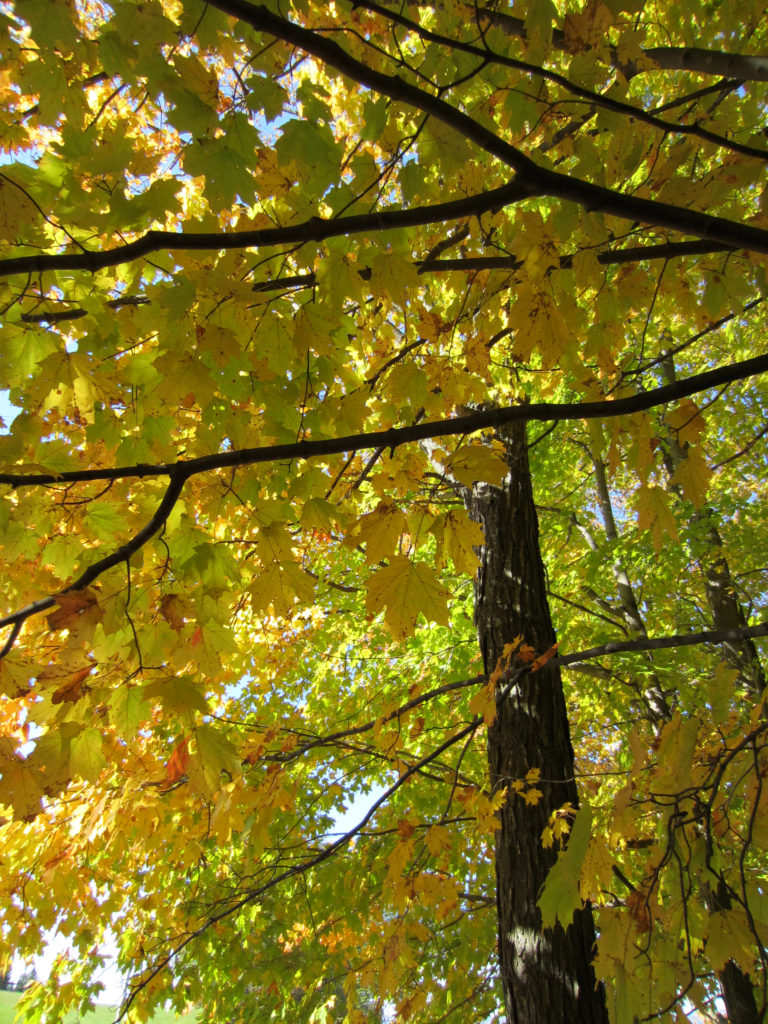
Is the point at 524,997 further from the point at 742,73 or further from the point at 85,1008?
the point at 85,1008

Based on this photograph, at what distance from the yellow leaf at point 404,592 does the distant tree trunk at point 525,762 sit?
1069 millimetres

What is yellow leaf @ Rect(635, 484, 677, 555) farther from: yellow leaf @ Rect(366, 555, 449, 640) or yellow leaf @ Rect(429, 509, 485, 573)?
yellow leaf @ Rect(366, 555, 449, 640)

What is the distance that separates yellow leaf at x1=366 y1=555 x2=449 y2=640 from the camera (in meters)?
1.55

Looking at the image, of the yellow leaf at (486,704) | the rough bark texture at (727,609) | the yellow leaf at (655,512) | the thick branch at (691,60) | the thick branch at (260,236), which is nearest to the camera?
the thick branch at (260,236)

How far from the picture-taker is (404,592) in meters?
1.56

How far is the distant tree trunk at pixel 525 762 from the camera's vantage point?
227 centimetres

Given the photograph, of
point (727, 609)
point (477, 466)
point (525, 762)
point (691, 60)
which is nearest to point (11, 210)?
point (477, 466)

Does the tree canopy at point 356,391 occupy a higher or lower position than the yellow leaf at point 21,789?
higher

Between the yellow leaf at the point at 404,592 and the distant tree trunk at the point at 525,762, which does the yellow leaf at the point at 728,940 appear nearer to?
the distant tree trunk at the point at 525,762

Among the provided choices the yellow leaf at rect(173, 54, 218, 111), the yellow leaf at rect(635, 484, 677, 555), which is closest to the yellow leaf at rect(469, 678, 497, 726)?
the yellow leaf at rect(635, 484, 677, 555)

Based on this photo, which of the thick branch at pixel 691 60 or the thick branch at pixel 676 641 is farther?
the thick branch at pixel 676 641

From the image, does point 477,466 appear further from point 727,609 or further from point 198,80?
point 727,609

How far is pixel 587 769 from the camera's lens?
9.63 m

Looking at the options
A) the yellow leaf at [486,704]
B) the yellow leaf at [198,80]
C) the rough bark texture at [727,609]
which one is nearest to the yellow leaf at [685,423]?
the yellow leaf at [486,704]
